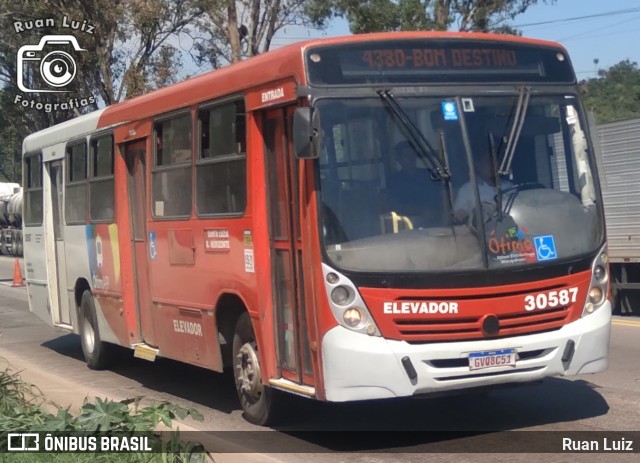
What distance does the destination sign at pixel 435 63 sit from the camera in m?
7.97

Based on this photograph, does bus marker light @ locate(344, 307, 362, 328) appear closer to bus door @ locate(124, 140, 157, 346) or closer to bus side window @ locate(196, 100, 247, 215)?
bus side window @ locate(196, 100, 247, 215)

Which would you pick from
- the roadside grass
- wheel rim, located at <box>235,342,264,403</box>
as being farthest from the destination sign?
the roadside grass

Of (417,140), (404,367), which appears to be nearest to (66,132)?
(417,140)

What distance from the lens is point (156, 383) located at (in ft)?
39.8

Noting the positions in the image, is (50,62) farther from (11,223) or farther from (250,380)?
(250,380)

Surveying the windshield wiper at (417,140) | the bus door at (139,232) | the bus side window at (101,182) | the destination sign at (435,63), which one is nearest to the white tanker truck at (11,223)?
the bus side window at (101,182)

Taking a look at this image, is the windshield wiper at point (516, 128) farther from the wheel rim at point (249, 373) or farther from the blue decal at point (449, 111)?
the wheel rim at point (249, 373)

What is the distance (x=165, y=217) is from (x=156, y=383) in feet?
7.89

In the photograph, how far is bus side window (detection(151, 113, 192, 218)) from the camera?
10188 mm

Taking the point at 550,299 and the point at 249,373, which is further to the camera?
the point at 249,373

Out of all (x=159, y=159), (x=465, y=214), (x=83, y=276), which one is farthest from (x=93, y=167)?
(x=465, y=214)

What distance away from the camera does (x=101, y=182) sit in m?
12.7

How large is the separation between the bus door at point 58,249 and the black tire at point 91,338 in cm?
57

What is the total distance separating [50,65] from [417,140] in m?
27.6
